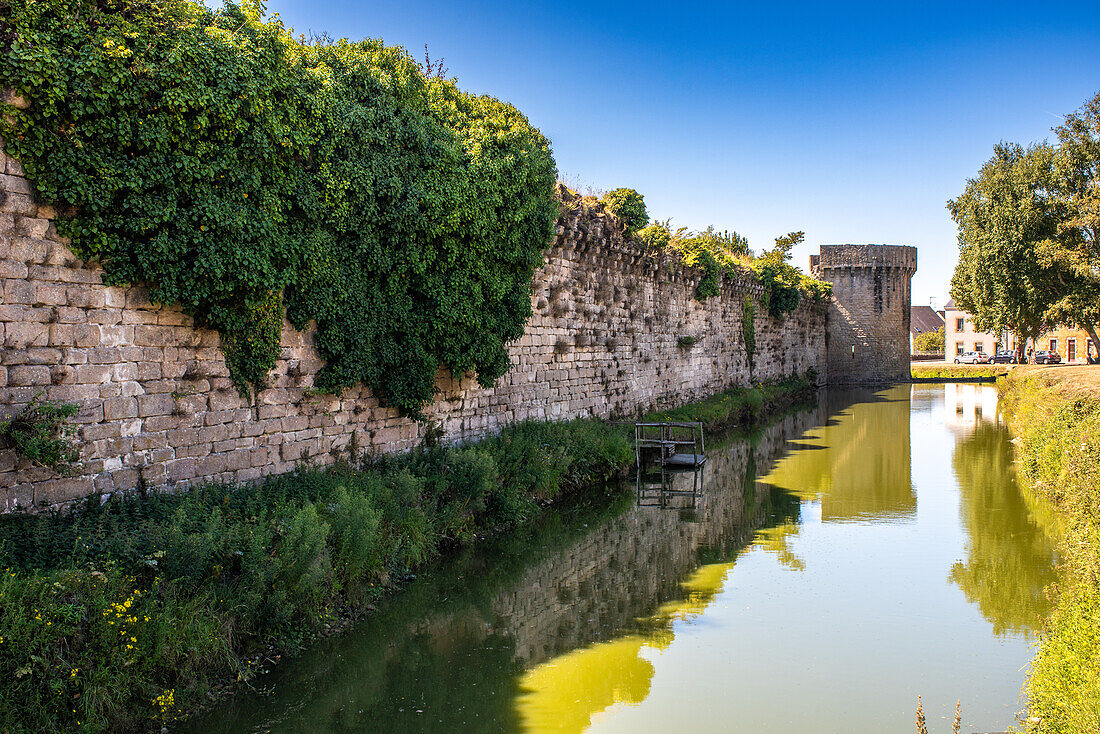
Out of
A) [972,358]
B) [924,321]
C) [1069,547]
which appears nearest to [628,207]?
[1069,547]

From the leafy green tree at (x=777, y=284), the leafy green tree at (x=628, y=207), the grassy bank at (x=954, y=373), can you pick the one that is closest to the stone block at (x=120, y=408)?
the leafy green tree at (x=628, y=207)

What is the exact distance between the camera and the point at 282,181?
6.89 metres

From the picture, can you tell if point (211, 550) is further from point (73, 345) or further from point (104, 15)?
point (104, 15)

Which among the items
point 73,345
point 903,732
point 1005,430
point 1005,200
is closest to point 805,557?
point 903,732

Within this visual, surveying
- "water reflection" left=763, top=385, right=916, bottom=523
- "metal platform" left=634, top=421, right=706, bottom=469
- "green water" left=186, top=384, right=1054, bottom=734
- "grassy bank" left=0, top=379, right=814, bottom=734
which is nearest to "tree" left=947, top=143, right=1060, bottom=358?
"water reflection" left=763, top=385, right=916, bottom=523

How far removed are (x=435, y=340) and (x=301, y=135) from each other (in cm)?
291

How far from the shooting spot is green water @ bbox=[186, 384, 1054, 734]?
16.3 ft

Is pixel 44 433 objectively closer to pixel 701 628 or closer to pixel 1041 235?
pixel 701 628

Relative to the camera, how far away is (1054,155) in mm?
23688

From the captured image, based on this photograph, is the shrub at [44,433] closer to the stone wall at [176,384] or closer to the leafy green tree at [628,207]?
the stone wall at [176,384]

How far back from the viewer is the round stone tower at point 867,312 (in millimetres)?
37375

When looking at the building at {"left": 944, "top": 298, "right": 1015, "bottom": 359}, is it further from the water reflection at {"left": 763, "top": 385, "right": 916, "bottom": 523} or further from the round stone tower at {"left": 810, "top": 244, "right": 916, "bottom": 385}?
the water reflection at {"left": 763, "top": 385, "right": 916, "bottom": 523}

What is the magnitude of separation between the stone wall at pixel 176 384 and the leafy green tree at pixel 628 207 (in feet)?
5.20

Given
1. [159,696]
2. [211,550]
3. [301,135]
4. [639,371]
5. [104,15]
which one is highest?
[104,15]
